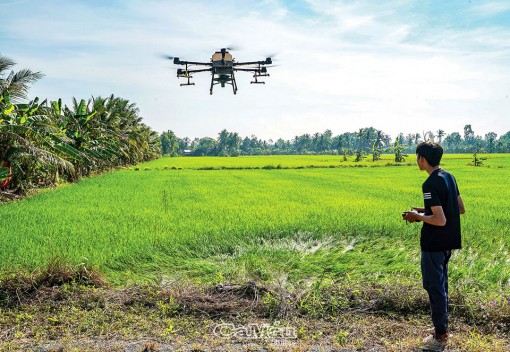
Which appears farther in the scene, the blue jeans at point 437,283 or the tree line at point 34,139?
the tree line at point 34,139

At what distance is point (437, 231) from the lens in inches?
126

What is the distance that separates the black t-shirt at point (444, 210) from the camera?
3.13 meters

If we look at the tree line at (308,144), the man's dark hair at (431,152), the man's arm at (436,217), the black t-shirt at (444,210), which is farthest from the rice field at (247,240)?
the tree line at (308,144)

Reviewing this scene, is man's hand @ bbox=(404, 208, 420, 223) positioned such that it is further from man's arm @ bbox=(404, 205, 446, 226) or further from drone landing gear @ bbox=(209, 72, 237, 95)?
drone landing gear @ bbox=(209, 72, 237, 95)

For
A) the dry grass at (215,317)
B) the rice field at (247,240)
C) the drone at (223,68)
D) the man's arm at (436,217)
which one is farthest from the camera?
the drone at (223,68)

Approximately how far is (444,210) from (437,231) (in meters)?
0.17

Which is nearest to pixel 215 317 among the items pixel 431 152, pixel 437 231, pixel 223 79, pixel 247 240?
pixel 437 231

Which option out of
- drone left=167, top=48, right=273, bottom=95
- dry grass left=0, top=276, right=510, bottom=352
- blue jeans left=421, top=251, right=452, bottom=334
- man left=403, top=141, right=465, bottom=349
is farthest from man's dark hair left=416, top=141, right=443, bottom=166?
drone left=167, top=48, right=273, bottom=95

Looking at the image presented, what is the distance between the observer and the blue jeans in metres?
3.21

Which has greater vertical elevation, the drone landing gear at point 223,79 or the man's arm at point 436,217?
the drone landing gear at point 223,79

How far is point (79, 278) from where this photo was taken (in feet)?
15.6

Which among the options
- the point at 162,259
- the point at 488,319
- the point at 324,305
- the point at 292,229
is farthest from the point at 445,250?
the point at 292,229

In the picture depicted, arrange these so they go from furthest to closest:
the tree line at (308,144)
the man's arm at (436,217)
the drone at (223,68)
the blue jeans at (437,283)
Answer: the tree line at (308,144) → the drone at (223,68) → the blue jeans at (437,283) → the man's arm at (436,217)

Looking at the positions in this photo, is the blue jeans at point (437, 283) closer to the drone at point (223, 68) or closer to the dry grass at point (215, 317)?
the dry grass at point (215, 317)
